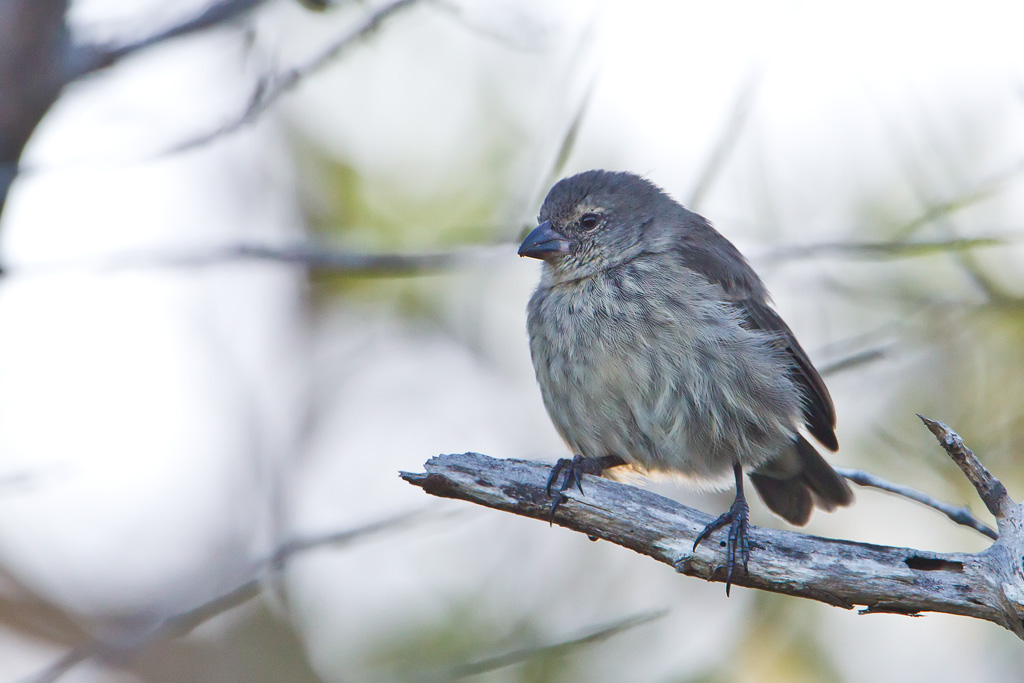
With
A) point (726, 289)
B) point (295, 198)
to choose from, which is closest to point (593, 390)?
point (726, 289)

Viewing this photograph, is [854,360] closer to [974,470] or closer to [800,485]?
[800,485]

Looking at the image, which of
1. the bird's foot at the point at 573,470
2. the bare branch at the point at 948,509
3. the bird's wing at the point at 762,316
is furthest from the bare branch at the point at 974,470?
the bird's wing at the point at 762,316

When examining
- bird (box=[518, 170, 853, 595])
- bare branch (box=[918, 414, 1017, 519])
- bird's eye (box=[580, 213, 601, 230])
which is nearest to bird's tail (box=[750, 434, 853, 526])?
bird (box=[518, 170, 853, 595])

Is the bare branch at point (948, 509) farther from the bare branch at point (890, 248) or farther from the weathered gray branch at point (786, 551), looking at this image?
the bare branch at point (890, 248)

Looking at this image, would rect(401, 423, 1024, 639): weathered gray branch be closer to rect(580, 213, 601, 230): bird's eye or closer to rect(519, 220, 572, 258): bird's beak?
rect(519, 220, 572, 258): bird's beak

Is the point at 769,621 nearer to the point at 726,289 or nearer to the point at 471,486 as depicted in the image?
the point at 726,289

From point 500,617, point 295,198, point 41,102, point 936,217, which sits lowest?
point 500,617

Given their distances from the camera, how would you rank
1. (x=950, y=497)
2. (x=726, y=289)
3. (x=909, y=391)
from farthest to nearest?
1. (x=909, y=391)
2. (x=950, y=497)
3. (x=726, y=289)

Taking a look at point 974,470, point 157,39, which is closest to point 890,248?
point 974,470
